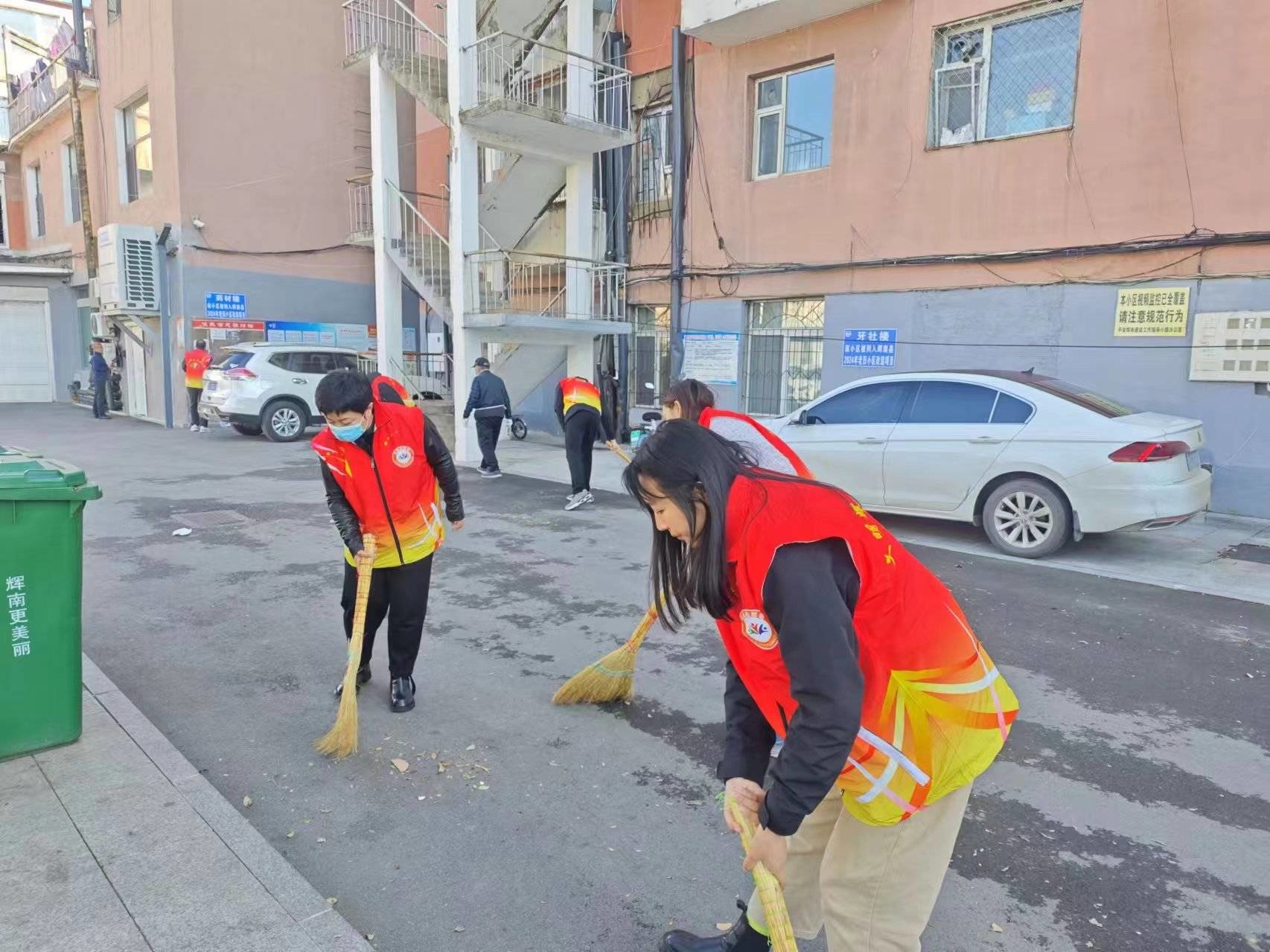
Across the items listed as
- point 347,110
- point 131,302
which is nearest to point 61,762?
point 131,302

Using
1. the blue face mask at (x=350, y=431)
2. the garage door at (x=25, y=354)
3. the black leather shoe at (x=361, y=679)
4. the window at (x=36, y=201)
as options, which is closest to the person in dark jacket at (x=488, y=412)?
the black leather shoe at (x=361, y=679)

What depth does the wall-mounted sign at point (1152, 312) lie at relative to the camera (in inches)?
345

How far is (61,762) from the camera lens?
3.30 metres

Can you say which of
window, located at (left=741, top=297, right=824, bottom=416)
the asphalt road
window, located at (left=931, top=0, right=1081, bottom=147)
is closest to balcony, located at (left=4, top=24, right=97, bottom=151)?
window, located at (left=741, top=297, right=824, bottom=416)

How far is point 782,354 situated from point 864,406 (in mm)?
4501

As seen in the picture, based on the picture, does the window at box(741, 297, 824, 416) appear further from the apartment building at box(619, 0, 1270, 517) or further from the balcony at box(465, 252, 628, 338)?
the balcony at box(465, 252, 628, 338)

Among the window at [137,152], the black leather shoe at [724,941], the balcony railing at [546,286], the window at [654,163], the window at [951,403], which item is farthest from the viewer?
the window at [137,152]

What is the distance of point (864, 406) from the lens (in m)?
8.04

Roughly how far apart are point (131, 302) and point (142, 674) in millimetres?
15115

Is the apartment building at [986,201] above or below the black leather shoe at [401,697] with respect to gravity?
above

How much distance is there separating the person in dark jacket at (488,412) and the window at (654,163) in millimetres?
4428

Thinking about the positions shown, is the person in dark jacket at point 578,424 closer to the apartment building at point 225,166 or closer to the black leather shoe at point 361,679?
the black leather shoe at point 361,679

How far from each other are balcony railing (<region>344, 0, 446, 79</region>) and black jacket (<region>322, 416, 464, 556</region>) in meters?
11.1

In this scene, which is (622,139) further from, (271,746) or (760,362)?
(271,746)
